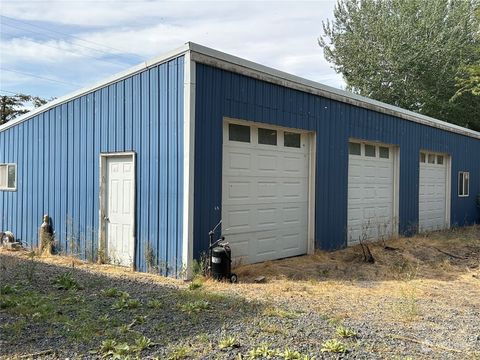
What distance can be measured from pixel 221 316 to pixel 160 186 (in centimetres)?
286

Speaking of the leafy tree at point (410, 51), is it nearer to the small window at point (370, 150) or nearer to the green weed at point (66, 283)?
the small window at point (370, 150)

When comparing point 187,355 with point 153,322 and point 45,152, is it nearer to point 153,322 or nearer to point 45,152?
point 153,322

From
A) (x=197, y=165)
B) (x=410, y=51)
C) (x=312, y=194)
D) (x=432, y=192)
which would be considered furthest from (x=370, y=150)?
(x=410, y=51)

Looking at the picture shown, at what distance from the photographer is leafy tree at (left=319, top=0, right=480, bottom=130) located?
869 inches

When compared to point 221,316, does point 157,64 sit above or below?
above

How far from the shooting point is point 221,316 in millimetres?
4766

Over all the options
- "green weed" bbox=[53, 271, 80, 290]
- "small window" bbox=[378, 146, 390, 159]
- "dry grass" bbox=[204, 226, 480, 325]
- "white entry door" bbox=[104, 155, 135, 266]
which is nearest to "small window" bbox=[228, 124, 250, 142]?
"white entry door" bbox=[104, 155, 135, 266]

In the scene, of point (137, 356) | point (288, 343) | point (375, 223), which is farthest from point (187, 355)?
point (375, 223)

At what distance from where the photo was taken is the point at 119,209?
779 centimetres

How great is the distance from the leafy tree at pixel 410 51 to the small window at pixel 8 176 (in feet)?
61.3

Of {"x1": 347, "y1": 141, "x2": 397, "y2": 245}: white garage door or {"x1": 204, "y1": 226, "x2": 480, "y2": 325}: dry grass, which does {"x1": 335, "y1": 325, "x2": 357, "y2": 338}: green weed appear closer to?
{"x1": 204, "y1": 226, "x2": 480, "y2": 325}: dry grass

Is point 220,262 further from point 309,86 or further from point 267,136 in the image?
point 309,86

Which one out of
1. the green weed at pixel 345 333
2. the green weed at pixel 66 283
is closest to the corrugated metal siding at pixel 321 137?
the green weed at pixel 66 283

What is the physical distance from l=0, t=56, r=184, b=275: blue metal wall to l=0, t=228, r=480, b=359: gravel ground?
83 cm
